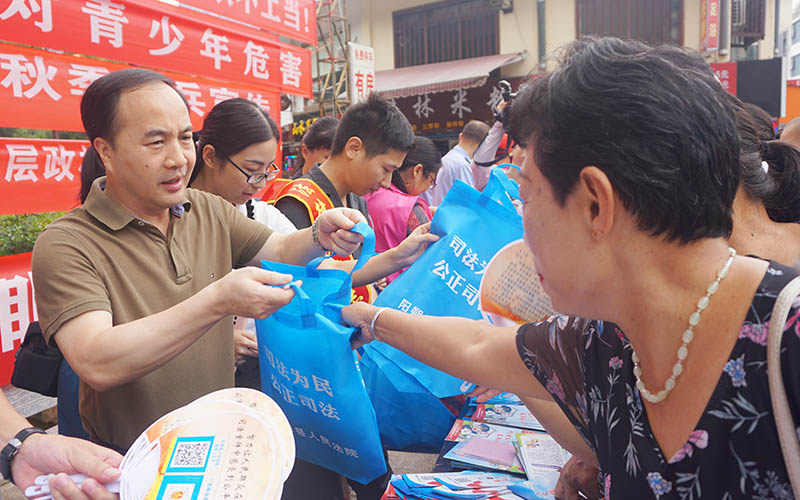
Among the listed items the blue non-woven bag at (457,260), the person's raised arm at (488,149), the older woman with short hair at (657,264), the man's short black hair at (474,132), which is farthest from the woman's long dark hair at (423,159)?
the older woman with short hair at (657,264)

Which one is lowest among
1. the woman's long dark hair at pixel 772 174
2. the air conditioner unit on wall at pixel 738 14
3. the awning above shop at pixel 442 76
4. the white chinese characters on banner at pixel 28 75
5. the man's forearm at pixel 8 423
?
the man's forearm at pixel 8 423

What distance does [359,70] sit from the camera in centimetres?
771

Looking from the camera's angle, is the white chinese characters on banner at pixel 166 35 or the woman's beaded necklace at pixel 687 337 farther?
the white chinese characters on banner at pixel 166 35

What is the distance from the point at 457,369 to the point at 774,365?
26.9 inches

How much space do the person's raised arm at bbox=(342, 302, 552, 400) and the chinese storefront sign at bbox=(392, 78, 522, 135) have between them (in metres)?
8.91

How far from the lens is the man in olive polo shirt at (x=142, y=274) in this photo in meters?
1.12

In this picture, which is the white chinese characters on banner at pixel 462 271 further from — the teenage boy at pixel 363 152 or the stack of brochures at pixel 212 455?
the teenage boy at pixel 363 152

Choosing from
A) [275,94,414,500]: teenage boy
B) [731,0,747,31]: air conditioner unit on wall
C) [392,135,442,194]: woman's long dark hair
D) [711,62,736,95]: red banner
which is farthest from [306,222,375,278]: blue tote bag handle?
[731,0,747,31]: air conditioner unit on wall

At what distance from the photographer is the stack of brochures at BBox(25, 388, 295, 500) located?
883 mm

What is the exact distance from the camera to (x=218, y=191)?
7.27ft

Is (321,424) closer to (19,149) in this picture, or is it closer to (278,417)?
(278,417)

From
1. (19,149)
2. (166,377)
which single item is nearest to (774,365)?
(166,377)

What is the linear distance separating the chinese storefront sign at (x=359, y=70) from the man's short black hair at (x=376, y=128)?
5.22m

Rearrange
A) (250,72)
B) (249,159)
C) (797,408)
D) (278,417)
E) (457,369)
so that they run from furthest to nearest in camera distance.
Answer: (250,72)
(249,159)
(457,369)
(278,417)
(797,408)
